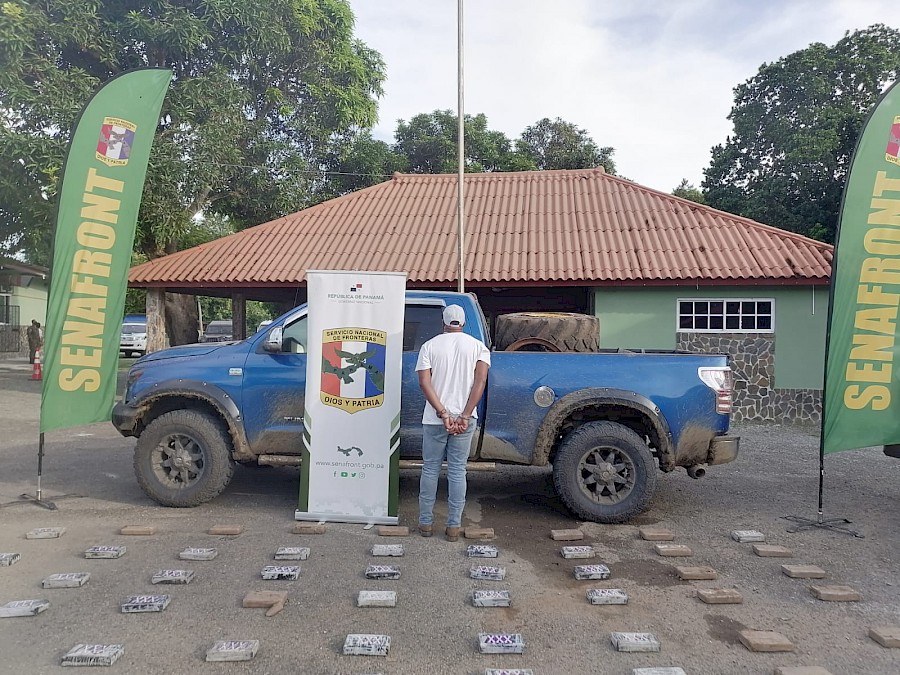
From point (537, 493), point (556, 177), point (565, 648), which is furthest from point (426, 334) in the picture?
point (556, 177)

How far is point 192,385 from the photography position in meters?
6.11

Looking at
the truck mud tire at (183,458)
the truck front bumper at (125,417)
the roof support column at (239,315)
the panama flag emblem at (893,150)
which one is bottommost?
the truck mud tire at (183,458)

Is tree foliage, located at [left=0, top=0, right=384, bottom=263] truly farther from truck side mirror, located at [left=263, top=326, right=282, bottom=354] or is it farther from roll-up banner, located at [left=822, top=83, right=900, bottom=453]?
roll-up banner, located at [left=822, top=83, right=900, bottom=453]

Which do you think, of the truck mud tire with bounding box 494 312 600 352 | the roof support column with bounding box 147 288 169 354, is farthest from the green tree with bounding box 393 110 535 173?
the truck mud tire with bounding box 494 312 600 352

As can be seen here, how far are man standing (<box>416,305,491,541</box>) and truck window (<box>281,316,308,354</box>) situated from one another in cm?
141

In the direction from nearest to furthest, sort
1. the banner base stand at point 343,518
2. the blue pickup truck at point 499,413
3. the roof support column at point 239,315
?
1. the banner base stand at point 343,518
2. the blue pickup truck at point 499,413
3. the roof support column at point 239,315

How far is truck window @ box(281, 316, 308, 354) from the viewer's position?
6102 millimetres

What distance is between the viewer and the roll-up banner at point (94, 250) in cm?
604

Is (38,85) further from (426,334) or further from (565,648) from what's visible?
(565,648)

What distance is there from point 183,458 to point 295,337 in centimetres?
148

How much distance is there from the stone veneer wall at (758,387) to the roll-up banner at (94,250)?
9978mm

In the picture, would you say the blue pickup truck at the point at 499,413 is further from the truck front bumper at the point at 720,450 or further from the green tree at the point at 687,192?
the green tree at the point at 687,192

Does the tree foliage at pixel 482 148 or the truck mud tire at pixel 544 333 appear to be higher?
the tree foliage at pixel 482 148

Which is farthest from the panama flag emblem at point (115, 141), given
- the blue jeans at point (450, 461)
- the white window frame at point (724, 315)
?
the white window frame at point (724, 315)
